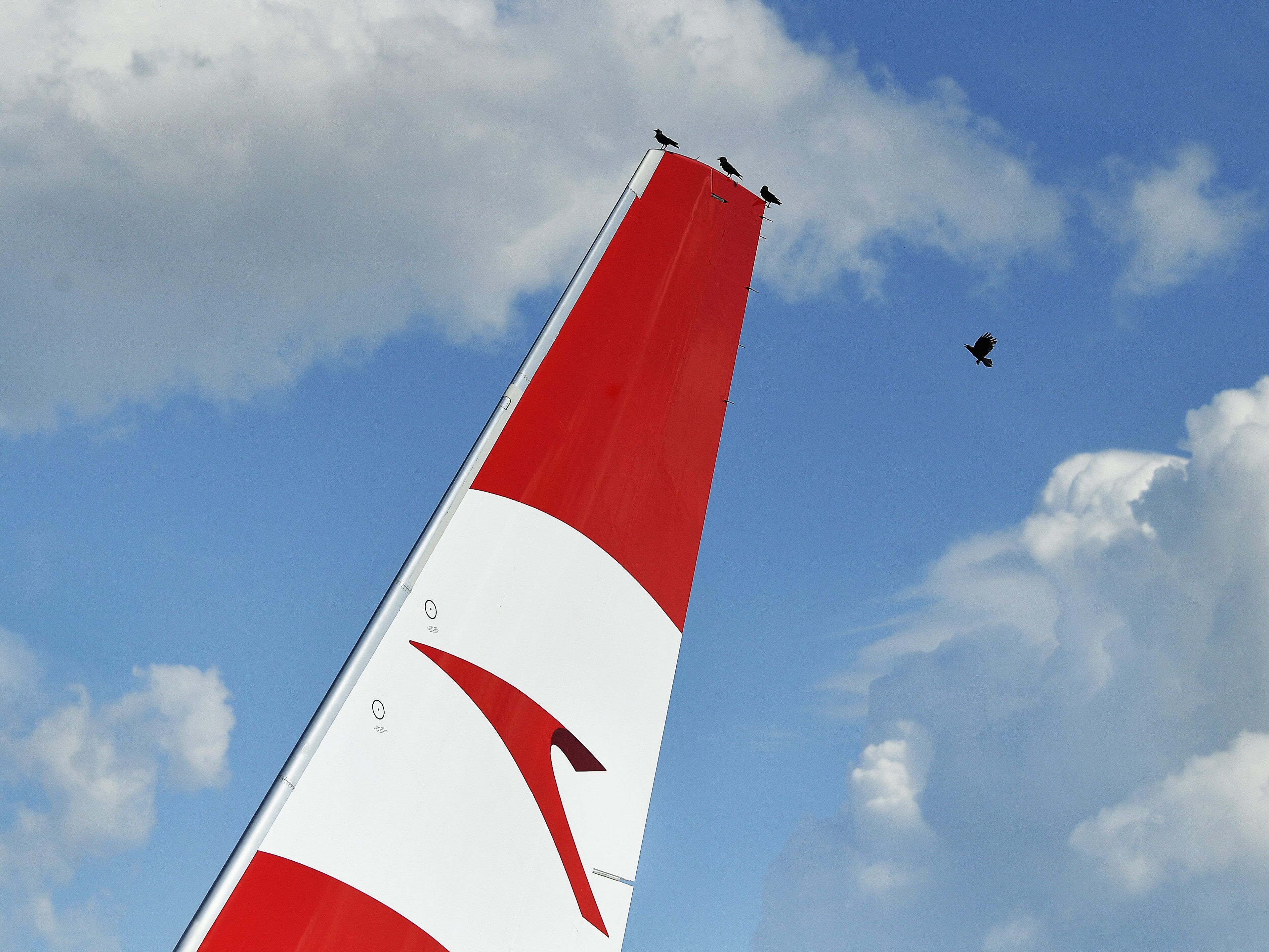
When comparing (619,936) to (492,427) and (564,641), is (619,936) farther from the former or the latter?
(492,427)

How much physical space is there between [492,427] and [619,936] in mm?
3084

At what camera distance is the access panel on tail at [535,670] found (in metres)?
4.53

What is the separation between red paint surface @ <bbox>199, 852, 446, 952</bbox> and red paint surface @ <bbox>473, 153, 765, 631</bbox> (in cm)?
233

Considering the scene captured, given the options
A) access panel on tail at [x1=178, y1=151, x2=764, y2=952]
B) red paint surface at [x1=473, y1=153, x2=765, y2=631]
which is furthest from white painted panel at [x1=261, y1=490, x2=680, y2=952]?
red paint surface at [x1=473, y1=153, x2=765, y2=631]

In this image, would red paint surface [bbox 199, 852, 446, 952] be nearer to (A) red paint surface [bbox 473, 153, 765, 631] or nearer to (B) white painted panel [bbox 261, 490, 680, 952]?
(B) white painted panel [bbox 261, 490, 680, 952]

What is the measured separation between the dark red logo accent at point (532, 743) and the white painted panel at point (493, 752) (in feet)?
0.14

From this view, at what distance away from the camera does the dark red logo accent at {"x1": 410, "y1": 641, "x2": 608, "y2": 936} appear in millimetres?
5367

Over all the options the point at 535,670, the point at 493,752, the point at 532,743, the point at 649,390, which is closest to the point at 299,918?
the point at 493,752

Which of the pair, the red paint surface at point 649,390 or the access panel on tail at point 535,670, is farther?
the red paint surface at point 649,390

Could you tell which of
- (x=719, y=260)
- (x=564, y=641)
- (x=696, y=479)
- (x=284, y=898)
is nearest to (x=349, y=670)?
(x=284, y=898)

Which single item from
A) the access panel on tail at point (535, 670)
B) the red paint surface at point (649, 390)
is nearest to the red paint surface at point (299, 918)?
the access panel on tail at point (535, 670)

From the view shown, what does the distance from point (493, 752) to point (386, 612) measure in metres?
0.98

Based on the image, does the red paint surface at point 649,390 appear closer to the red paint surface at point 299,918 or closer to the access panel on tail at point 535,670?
the access panel on tail at point 535,670

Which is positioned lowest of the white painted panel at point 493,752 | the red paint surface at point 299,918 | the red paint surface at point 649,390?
the red paint surface at point 299,918
